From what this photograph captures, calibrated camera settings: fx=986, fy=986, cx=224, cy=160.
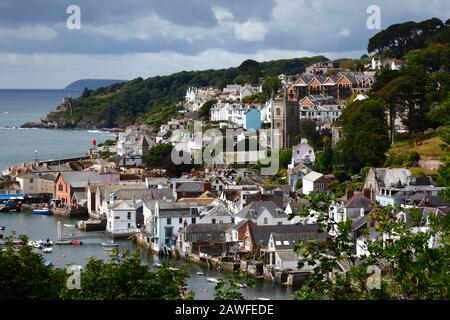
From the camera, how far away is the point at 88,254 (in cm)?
2027

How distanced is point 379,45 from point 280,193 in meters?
24.9

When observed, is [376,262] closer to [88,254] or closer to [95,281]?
[95,281]

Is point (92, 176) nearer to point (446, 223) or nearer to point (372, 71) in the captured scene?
point (372, 71)

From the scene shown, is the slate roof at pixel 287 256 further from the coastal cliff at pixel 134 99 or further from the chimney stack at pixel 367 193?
the coastal cliff at pixel 134 99

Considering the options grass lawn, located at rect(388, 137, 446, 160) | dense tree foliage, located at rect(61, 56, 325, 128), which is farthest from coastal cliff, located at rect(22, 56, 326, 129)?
grass lawn, located at rect(388, 137, 446, 160)

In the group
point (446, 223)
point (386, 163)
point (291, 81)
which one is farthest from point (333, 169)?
point (446, 223)

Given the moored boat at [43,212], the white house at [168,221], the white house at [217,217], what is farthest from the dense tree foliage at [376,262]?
the moored boat at [43,212]

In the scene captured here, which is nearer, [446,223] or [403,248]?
[403,248]

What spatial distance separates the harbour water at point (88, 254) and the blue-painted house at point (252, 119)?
1233 centimetres

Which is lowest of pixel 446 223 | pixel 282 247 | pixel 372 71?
pixel 282 247

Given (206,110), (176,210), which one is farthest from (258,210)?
(206,110)

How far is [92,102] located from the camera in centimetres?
7825

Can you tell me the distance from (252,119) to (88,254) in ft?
62.5

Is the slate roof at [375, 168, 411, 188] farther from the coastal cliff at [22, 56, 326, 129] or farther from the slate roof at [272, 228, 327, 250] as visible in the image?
the coastal cliff at [22, 56, 326, 129]
